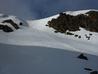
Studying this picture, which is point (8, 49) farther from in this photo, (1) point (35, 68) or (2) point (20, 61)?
(1) point (35, 68)

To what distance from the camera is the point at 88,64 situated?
1036 inches

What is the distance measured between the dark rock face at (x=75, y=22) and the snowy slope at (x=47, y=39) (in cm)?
126

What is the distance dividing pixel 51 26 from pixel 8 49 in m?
23.3

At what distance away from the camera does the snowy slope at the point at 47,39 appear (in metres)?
34.2

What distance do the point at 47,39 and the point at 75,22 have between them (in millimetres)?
13813

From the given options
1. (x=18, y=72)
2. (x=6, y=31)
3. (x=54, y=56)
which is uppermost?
(x=6, y=31)

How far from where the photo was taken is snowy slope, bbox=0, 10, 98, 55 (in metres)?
34.2

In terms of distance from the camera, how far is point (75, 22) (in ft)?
169

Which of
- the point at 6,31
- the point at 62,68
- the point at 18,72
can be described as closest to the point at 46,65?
the point at 62,68

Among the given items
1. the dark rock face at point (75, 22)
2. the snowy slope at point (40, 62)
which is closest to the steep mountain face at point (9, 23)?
the dark rock face at point (75, 22)

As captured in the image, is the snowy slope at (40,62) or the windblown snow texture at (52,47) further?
the windblown snow texture at (52,47)

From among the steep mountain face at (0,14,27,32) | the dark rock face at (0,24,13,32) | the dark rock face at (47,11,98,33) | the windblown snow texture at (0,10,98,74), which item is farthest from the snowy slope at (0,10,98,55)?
the dark rock face at (47,11,98,33)

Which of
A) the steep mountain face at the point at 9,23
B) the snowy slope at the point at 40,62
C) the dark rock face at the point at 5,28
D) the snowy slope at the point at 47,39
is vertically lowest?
the snowy slope at the point at 40,62

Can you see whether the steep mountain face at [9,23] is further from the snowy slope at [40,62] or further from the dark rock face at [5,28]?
the snowy slope at [40,62]
